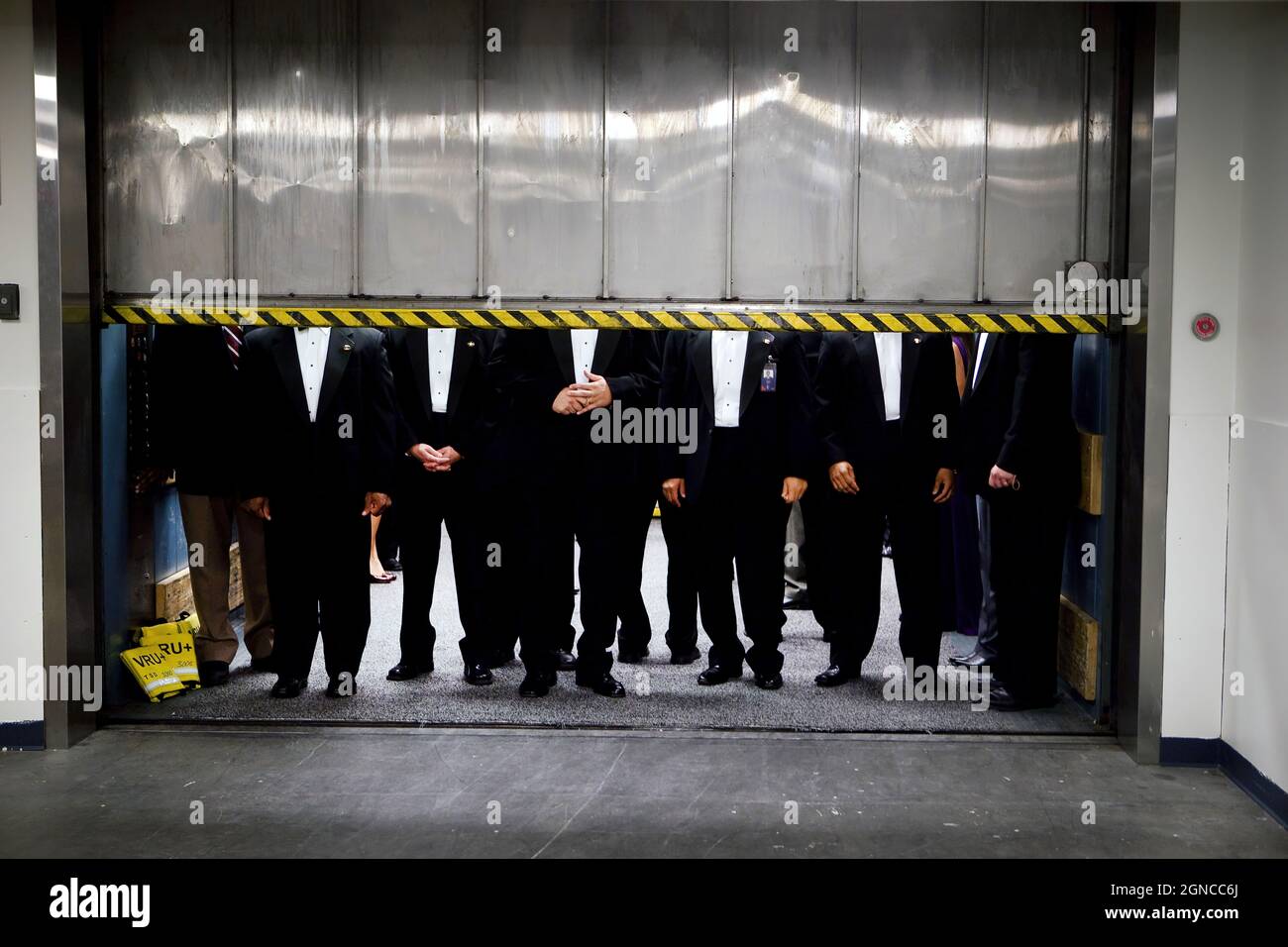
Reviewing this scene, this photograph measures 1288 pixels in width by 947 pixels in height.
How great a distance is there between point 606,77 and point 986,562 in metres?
3.45

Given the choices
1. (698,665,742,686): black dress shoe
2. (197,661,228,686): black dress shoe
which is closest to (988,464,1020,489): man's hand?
(698,665,742,686): black dress shoe

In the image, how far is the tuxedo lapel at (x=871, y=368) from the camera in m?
6.18

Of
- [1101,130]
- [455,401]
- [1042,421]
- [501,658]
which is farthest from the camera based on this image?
[501,658]

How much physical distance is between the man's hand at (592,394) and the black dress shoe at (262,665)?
2186mm

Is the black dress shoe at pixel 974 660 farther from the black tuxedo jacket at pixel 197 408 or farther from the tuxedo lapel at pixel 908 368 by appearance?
the black tuxedo jacket at pixel 197 408

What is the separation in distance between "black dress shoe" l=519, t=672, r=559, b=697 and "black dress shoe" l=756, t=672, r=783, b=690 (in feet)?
Answer: 3.60

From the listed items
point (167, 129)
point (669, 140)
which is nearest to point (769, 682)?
point (669, 140)

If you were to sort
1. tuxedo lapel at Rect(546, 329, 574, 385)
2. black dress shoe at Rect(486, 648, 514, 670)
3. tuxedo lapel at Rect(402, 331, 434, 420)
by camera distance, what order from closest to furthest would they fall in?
1. tuxedo lapel at Rect(546, 329, 574, 385)
2. tuxedo lapel at Rect(402, 331, 434, 420)
3. black dress shoe at Rect(486, 648, 514, 670)

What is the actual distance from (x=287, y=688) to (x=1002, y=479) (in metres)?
3.69

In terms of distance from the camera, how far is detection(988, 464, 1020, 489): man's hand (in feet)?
19.4

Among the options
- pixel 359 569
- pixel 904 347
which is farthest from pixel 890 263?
pixel 359 569

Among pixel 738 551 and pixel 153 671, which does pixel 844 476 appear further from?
pixel 153 671

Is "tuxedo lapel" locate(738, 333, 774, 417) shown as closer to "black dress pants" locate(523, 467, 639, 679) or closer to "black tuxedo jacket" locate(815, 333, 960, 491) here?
"black tuxedo jacket" locate(815, 333, 960, 491)

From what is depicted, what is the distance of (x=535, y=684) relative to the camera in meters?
6.11
